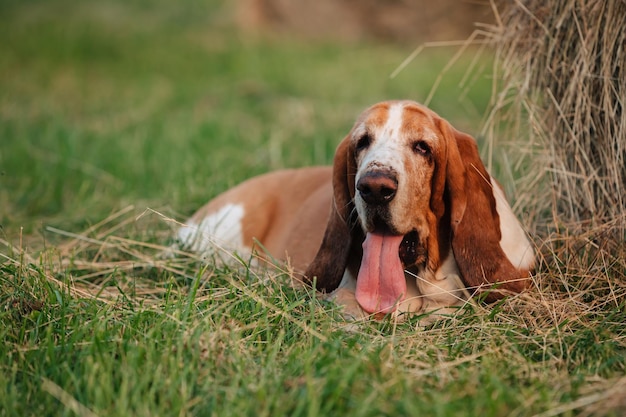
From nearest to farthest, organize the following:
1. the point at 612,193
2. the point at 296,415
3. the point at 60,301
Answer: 1. the point at 296,415
2. the point at 60,301
3. the point at 612,193

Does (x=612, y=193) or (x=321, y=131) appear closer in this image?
(x=612, y=193)

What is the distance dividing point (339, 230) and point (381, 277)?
0.40m

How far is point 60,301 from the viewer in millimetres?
3709

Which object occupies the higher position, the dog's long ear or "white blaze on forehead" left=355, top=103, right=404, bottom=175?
"white blaze on forehead" left=355, top=103, right=404, bottom=175

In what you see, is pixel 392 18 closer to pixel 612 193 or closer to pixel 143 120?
pixel 143 120

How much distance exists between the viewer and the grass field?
287 cm

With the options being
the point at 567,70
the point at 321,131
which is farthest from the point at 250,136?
the point at 567,70

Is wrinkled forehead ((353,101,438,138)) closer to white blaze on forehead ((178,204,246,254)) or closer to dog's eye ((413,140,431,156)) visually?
dog's eye ((413,140,431,156))

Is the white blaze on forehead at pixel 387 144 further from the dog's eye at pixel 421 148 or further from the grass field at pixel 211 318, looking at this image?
the grass field at pixel 211 318

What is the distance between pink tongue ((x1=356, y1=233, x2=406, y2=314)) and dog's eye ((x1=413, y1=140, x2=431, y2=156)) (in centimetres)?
42

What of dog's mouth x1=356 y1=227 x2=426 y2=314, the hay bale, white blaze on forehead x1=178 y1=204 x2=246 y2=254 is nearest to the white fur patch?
the hay bale

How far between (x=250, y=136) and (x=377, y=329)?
4632 millimetres

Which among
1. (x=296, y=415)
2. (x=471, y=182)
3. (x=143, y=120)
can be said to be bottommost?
(x=143, y=120)

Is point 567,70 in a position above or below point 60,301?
above
